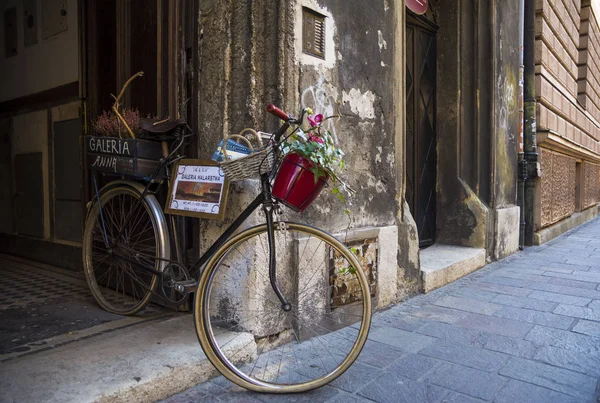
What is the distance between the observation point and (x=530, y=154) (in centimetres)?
722

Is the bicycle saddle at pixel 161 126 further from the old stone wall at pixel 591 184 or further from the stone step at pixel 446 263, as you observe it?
the old stone wall at pixel 591 184

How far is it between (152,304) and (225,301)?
86cm

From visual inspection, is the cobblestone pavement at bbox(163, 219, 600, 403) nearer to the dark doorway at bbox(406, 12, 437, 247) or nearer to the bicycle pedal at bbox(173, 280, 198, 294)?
the bicycle pedal at bbox(173, 280, 198, 294)

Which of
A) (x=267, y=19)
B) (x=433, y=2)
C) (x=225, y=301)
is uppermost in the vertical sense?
(x=433, y=2)

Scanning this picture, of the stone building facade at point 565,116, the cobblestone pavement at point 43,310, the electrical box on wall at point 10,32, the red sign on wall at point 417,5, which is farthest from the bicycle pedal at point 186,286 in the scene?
the stone building facade at point 565,116

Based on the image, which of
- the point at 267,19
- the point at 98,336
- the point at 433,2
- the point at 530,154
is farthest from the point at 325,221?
the point at 530,154

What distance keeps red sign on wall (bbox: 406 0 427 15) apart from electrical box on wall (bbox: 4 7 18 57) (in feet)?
14.4

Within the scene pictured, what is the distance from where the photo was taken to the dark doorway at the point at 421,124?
556cm

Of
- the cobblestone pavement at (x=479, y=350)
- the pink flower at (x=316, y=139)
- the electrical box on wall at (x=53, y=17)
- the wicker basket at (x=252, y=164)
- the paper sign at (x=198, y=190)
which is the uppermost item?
the electrical box on wall at (x=53, y=17)

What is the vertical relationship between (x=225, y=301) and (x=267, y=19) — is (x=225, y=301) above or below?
below

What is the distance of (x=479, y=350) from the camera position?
116 inches

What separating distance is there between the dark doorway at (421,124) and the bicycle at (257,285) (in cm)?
271

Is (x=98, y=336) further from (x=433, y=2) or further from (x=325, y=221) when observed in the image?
(x=433, y=2)

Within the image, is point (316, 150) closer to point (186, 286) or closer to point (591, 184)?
point (186, 286)
